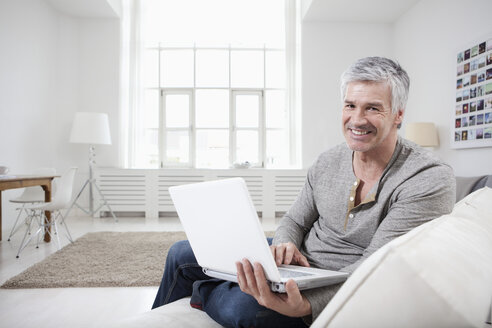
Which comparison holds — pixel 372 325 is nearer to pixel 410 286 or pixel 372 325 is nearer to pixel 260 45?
pixel 410 286

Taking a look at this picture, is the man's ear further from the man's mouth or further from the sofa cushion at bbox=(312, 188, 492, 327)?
the sofa cushion at bbox=(312, 188, 492, 327)

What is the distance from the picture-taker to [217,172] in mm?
5492

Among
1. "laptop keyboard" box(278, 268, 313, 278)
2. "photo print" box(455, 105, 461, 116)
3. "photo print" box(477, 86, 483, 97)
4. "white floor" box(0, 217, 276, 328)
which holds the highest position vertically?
"photo print" box(477, 86, 483, 97)

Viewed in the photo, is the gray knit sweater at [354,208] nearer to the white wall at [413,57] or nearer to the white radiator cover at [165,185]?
the white wall at [413,57]

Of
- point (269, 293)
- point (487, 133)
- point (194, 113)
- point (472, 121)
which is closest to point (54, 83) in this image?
point (194, 113)

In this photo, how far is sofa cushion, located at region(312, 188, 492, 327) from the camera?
21.1 inches

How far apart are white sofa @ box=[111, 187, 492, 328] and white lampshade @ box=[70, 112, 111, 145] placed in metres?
4.98

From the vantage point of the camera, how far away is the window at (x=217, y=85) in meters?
5.94

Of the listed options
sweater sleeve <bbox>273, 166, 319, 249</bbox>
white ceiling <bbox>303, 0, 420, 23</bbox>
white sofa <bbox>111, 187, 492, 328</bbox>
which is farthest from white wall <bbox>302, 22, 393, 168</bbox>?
white sofa <bbox>111, 187, 492, 328</bbox>

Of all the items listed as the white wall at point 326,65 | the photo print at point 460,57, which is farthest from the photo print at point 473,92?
the white wall at point 326,65

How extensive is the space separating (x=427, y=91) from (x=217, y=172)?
2.96 metres

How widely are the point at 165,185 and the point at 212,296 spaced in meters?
4.54

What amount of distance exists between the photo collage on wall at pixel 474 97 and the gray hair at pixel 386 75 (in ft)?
8.90

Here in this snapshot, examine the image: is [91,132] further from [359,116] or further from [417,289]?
[417,289]
